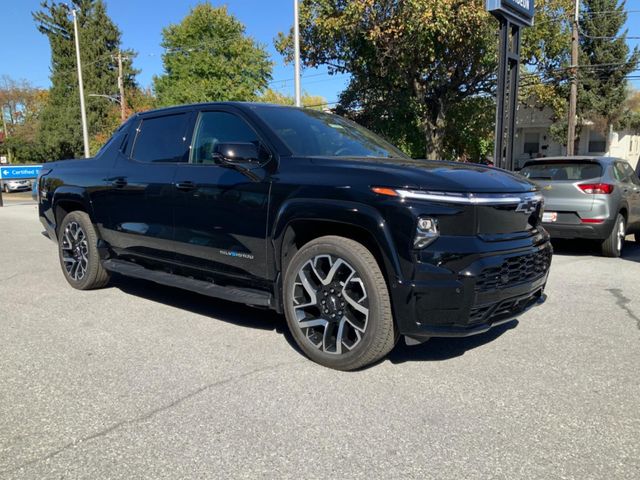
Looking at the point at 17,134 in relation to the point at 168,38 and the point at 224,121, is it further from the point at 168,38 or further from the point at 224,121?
the point at 224,121

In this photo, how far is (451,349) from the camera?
13.6ft

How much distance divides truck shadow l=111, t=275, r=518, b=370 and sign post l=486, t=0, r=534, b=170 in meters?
6.49

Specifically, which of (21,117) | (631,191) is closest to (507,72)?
(631,191)

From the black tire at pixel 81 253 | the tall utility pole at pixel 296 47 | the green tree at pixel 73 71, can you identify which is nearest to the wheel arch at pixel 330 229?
the black tire at pixel 81 253

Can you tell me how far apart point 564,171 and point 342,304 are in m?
6.00

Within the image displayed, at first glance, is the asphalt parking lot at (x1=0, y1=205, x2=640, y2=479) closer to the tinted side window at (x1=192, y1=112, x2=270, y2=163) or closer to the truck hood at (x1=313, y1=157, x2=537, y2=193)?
the truck hood at (x1=313, y1=157, x2=537, y2=193)

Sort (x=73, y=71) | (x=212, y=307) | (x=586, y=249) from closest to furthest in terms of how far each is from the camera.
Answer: (x=212, y=307) < (x=586, y=249) < (x=73, y=71)

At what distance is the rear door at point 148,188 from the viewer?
4773 mm

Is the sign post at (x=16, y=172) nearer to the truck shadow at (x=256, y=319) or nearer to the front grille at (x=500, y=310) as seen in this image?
the truck shadow at (x=256, y=319)

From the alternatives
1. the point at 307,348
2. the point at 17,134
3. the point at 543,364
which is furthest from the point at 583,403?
the point at 17,134

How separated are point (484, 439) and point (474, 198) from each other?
54.2 inches

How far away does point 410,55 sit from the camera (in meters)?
17.9

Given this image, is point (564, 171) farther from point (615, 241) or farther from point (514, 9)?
point (514, 9)

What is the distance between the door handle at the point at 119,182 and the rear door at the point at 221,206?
818 millimetres
